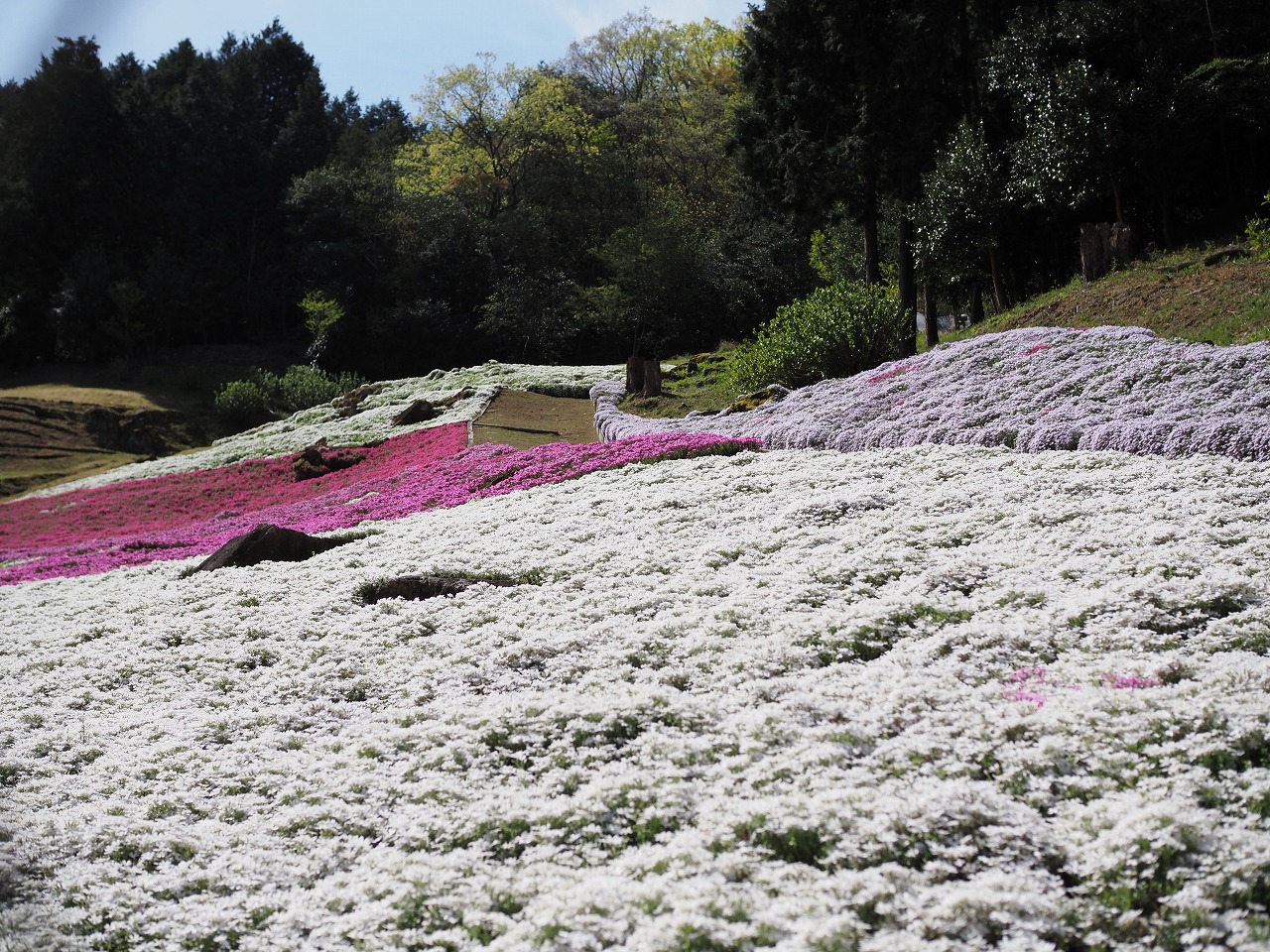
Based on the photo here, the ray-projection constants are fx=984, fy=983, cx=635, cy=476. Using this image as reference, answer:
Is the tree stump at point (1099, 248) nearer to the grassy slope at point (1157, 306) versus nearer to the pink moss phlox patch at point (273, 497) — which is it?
the grassy slope at point (1157, 306)

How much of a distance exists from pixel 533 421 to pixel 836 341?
33.1 ft

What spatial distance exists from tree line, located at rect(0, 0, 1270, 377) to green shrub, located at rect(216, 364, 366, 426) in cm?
688

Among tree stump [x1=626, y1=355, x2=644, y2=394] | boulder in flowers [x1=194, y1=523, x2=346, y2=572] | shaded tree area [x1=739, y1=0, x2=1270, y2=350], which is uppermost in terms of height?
shaded tree area [x1=739, y1=0, x2=1270, y2=350]

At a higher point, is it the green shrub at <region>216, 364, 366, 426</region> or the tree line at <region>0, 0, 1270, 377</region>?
A: the tree line at <region>0, 0, 1270, 377</region>

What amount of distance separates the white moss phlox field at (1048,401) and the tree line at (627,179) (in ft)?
36.6

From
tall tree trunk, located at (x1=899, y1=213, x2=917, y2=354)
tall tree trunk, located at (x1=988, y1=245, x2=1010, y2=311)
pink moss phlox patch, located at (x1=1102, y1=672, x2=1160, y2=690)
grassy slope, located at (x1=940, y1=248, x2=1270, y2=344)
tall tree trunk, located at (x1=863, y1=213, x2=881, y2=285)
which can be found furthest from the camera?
tall tree trunk, located at (x1=863, y1=213, x2=881, y2=285)

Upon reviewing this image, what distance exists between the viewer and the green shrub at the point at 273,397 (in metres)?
43.4

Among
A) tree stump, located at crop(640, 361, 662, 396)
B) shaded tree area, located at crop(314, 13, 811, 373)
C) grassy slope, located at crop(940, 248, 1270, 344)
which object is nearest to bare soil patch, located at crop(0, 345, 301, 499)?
shaded tree area, located at crop(314, 13, 811, 373)

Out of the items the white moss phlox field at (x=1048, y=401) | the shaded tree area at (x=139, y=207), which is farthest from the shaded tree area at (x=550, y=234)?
the white moss phlox field at (x=1048, y=401)

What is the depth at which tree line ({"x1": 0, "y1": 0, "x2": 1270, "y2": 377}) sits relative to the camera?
91.2ft

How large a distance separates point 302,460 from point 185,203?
130ft

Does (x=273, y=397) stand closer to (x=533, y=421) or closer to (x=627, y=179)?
(x=533, y=421)

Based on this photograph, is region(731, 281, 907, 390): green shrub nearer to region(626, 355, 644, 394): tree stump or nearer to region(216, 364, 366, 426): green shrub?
region(626, 355, 644, 394): tree stump

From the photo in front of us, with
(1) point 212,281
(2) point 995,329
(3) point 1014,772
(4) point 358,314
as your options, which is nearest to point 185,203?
(1) point 212,281
